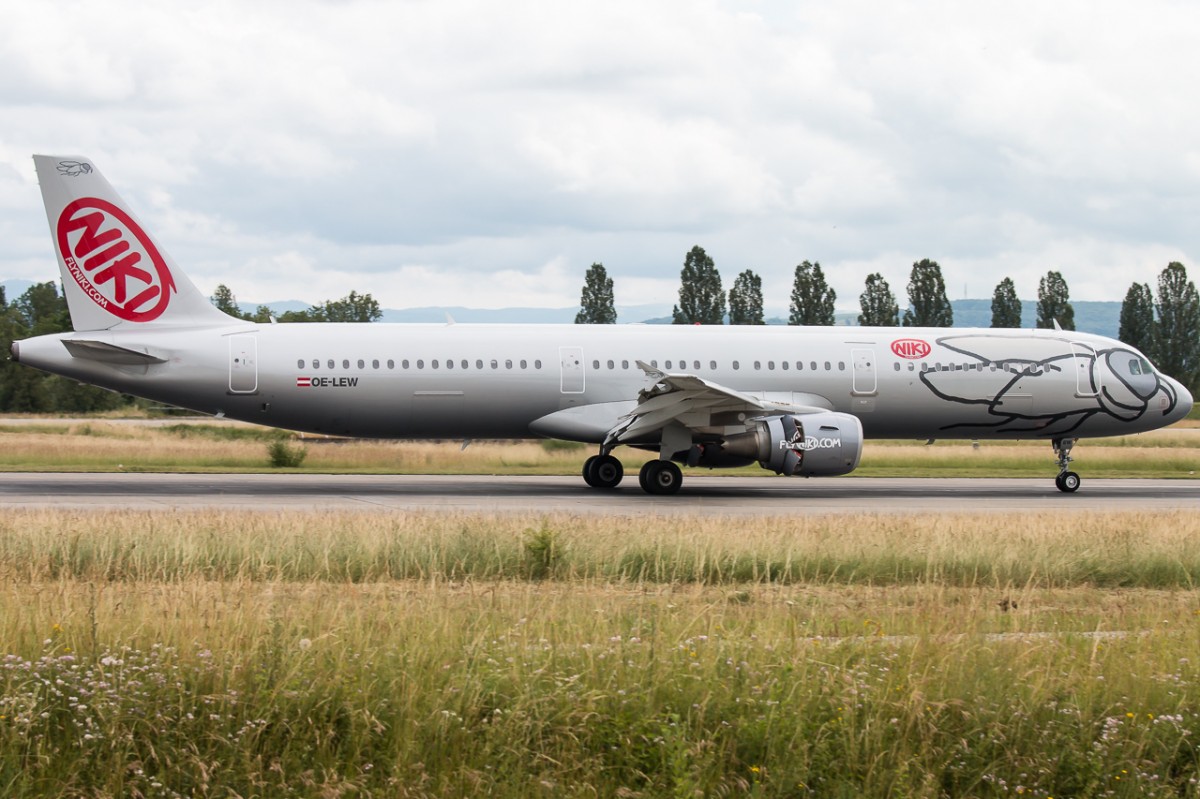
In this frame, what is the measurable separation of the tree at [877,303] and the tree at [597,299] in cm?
1650

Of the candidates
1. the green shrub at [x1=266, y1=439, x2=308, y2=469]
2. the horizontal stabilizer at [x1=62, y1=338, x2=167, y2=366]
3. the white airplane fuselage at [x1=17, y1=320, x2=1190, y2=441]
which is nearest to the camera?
the horizontal stabilizer at [x1=62, y1=338, x2=167, y2=366]

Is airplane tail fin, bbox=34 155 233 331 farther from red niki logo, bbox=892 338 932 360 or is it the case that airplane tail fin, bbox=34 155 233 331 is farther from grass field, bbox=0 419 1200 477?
red niki logo, bbox=892 338 932 360

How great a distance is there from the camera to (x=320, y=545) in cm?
1265

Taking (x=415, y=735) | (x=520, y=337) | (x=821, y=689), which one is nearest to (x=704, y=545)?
(x=821, y=689)

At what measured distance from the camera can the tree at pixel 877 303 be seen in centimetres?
7900

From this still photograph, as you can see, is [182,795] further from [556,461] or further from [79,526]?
[556,461]

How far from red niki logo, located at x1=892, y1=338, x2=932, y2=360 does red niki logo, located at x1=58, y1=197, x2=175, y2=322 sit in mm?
14864

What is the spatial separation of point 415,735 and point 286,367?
58.9ft

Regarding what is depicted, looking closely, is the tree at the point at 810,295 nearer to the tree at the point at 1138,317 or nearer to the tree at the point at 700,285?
the tree at the point at 700,285

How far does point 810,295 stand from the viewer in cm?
7294

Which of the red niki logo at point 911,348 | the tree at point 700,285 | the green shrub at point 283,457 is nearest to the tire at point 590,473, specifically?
the red niki logo at point 911,348

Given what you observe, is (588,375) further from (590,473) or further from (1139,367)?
(1139,367)

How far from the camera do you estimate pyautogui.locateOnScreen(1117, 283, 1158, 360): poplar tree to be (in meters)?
90.8

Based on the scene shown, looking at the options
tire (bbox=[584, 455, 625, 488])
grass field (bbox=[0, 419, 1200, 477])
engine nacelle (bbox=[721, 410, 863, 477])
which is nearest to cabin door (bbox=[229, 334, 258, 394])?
grass field (bbox=[0, 419, 1200, 477])
